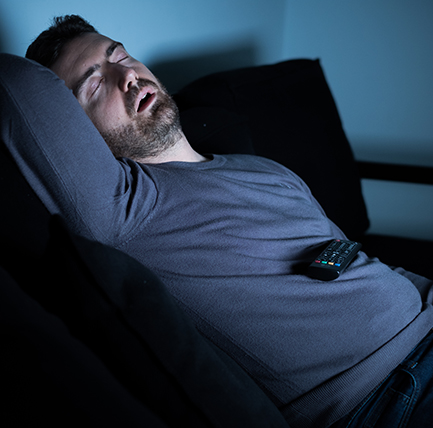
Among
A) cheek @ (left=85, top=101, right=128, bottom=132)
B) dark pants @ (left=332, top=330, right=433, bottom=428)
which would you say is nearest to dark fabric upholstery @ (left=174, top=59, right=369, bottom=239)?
cheek @ (left=85, top=101, right=128, bottom=132)

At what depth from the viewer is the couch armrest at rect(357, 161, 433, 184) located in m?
1.75

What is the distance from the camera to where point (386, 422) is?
771 mm

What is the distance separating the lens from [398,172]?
5.84 feet

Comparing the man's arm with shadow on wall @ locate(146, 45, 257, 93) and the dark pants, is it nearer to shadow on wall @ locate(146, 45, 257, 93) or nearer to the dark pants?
the dark pants

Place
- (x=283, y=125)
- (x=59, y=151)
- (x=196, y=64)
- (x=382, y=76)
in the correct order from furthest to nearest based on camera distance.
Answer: (x=382, y=76)
(x=196, y=64)
(x=283, y=125)
(x=59, y=151)

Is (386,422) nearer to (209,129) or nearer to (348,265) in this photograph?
(348,265)

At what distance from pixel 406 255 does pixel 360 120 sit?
0.95 meters

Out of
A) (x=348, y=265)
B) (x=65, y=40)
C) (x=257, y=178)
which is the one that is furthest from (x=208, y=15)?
(x=348, y=265)

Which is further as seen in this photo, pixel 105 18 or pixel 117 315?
pixel 105 18

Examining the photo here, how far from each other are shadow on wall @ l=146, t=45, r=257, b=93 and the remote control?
0.83 metres

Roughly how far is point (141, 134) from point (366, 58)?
155 cm

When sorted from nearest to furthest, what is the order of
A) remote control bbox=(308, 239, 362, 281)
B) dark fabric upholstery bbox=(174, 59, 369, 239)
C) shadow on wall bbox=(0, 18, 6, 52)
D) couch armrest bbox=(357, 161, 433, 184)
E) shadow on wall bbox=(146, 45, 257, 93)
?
remote control bbox=(308, 239, 362, 281), shadow on wall bbox=(0, 18, 6, 52), dark fabric upholstery bbox=(174, 59, 369, 239), shadow on wall bbox=(146, 45, 257, 93), couch armrest bbox=(357, 161, 433, 184)

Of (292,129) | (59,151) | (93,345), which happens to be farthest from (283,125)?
(93,345)

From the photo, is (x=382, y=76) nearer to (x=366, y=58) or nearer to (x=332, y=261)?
(x=366, y=58)
